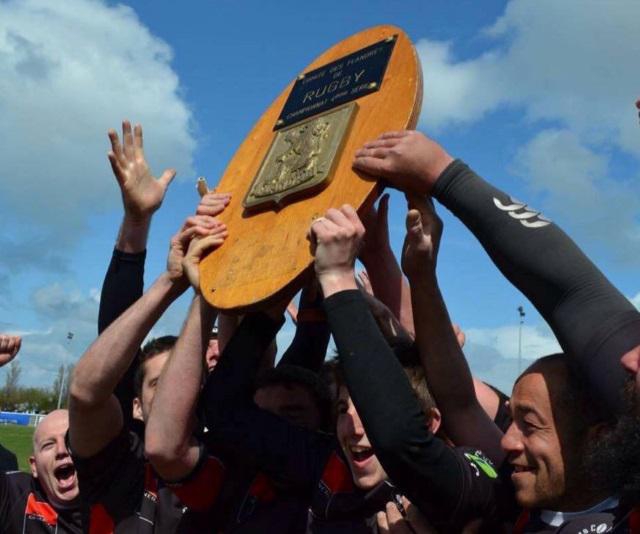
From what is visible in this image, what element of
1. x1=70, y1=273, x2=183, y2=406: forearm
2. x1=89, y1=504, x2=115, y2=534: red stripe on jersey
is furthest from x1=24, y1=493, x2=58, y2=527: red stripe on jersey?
x1=70, y1=273, x2=183, y2=406: forearm

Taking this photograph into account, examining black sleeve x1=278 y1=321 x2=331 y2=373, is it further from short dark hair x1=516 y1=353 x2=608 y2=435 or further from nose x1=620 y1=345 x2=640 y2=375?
nose x1=620 y1=345 x2=640 y2=375

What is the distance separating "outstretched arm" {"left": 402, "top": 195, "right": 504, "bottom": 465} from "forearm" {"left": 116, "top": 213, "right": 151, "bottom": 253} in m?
1.35

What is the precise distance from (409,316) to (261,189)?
1.20 metres

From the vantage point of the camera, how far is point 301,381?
3.37 metres

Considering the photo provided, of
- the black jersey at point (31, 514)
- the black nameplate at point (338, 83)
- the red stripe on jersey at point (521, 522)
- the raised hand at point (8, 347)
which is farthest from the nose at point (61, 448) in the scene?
the red stripe on jersey at point (521, 522)

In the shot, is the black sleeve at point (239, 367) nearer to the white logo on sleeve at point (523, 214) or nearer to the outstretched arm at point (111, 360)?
the outstretched arm at point (111, 360)

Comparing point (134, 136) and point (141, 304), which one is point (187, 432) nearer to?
point (141, 304)

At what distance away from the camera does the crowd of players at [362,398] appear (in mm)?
2059

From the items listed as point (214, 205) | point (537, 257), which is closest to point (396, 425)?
point (537, 257)

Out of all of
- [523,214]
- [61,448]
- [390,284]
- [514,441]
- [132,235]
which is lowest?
[514,441]

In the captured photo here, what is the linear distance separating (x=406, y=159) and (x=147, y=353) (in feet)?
6.48

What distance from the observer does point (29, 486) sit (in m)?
4.36

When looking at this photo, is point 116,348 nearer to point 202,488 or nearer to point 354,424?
point 202,488

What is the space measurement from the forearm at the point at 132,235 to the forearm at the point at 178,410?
2.46ft
